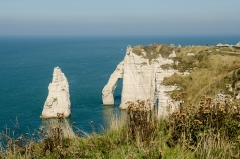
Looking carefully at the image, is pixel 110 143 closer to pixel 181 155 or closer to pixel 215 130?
pixel 181 155

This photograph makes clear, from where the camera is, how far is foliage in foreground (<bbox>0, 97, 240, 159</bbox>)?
5.41 metres

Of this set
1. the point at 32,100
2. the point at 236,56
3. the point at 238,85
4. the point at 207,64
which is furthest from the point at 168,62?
the point at 32,100

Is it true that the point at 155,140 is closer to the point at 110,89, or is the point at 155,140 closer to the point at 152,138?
the point at 152,138

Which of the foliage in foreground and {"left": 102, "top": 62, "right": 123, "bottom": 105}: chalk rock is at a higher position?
the foliage in foreground

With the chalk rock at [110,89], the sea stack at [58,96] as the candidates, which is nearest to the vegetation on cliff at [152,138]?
the sea stack at [58,96]

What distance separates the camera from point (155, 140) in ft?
18.4

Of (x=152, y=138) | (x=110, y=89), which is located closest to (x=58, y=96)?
(x=110, y=89)

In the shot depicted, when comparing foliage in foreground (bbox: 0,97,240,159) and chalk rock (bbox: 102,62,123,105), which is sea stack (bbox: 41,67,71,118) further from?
foliage in foreground (bbox: 0,97,240,159)

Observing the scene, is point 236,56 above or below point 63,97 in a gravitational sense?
above

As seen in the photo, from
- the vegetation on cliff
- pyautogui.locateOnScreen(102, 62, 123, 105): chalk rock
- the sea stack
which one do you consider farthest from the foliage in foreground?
pyautogui.locateOnScreen(102, 62, 123, 105): chalk rock

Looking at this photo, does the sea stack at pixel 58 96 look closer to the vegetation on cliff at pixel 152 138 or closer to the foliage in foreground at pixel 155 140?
the vegetation on cliff at pixel 152 138

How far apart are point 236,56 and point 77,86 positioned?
34668mm

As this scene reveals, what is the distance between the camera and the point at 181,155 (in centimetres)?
518

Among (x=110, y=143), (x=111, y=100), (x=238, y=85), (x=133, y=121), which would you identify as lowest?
(x=111, y=100)
